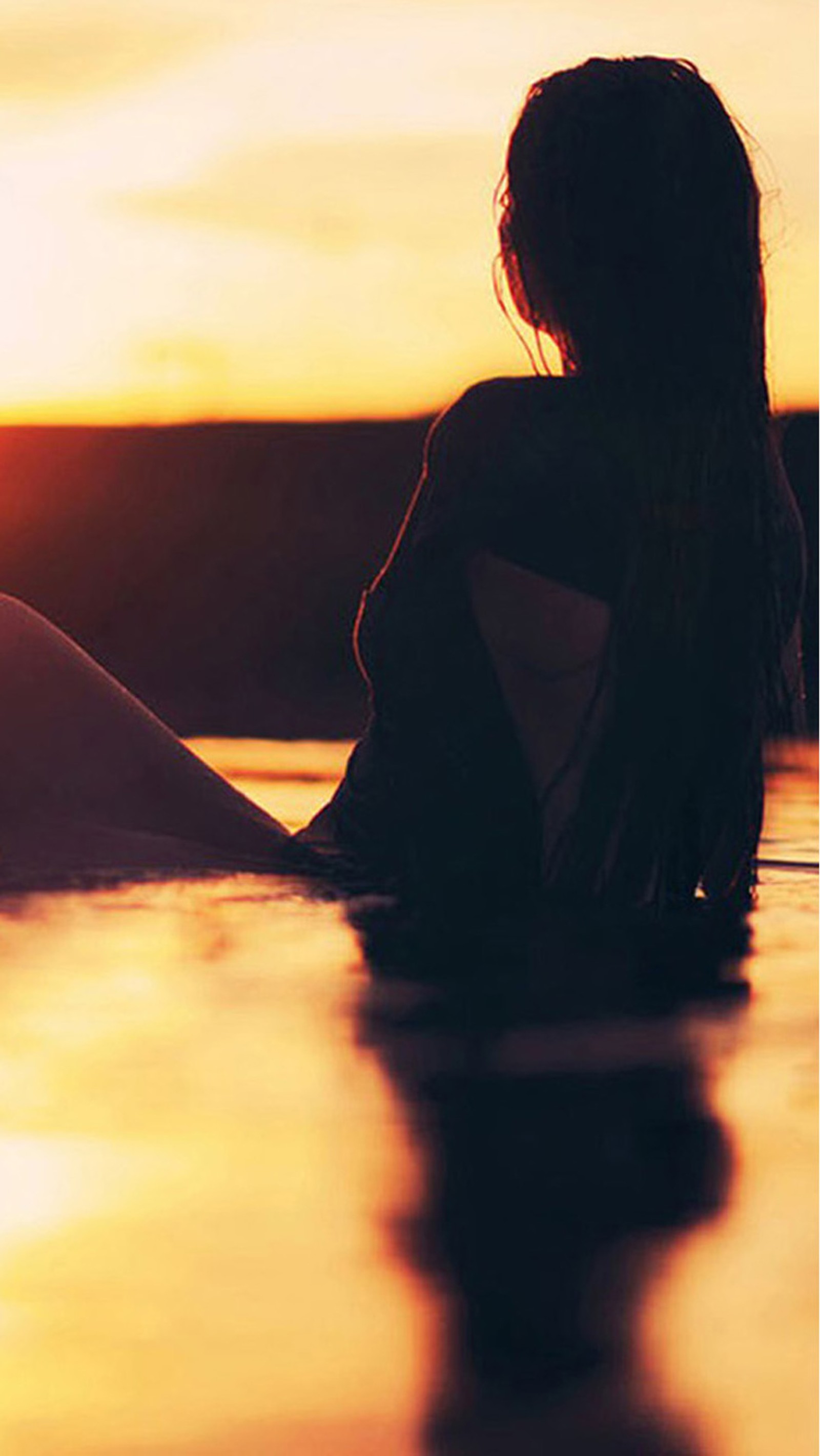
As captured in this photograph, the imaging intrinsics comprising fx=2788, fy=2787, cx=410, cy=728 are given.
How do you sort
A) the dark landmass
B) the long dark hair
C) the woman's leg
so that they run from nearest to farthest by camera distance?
the long dark hair → the woman's leg → the dark landmass

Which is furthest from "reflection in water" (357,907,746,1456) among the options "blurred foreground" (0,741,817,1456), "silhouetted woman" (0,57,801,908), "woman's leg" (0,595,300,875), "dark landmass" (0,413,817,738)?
"dark landmass" (0,413,817,738)

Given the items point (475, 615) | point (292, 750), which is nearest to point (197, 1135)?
point (475, 615)

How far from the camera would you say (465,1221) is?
145 cm

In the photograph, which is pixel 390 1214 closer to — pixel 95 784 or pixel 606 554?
pixel 606 554

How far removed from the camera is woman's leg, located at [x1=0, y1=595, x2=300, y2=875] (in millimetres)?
2877

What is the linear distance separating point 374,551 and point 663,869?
4913mm

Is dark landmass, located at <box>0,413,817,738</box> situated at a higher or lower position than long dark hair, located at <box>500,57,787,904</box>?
lower

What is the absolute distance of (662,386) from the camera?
2.53 metres

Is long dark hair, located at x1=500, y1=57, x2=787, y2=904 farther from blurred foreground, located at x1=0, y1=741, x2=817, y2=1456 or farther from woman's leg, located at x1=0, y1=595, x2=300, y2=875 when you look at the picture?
woman's leg, located at x1=0, y1=595, x2=300, y2=875

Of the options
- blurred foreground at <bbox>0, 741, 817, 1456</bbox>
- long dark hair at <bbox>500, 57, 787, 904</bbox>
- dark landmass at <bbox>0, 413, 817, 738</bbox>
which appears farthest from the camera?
dark landmass at <bbox>0, 413, 817, 738</bbox>

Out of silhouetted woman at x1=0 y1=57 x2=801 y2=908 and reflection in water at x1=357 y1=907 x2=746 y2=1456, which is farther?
silhouetted woman at x1=0 y1=57 x2=801 y2=908

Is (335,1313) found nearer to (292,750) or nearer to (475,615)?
(475,615)

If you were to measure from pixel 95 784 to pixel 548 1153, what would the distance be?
1.34 metres

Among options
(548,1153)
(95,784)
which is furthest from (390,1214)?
(95,784)
